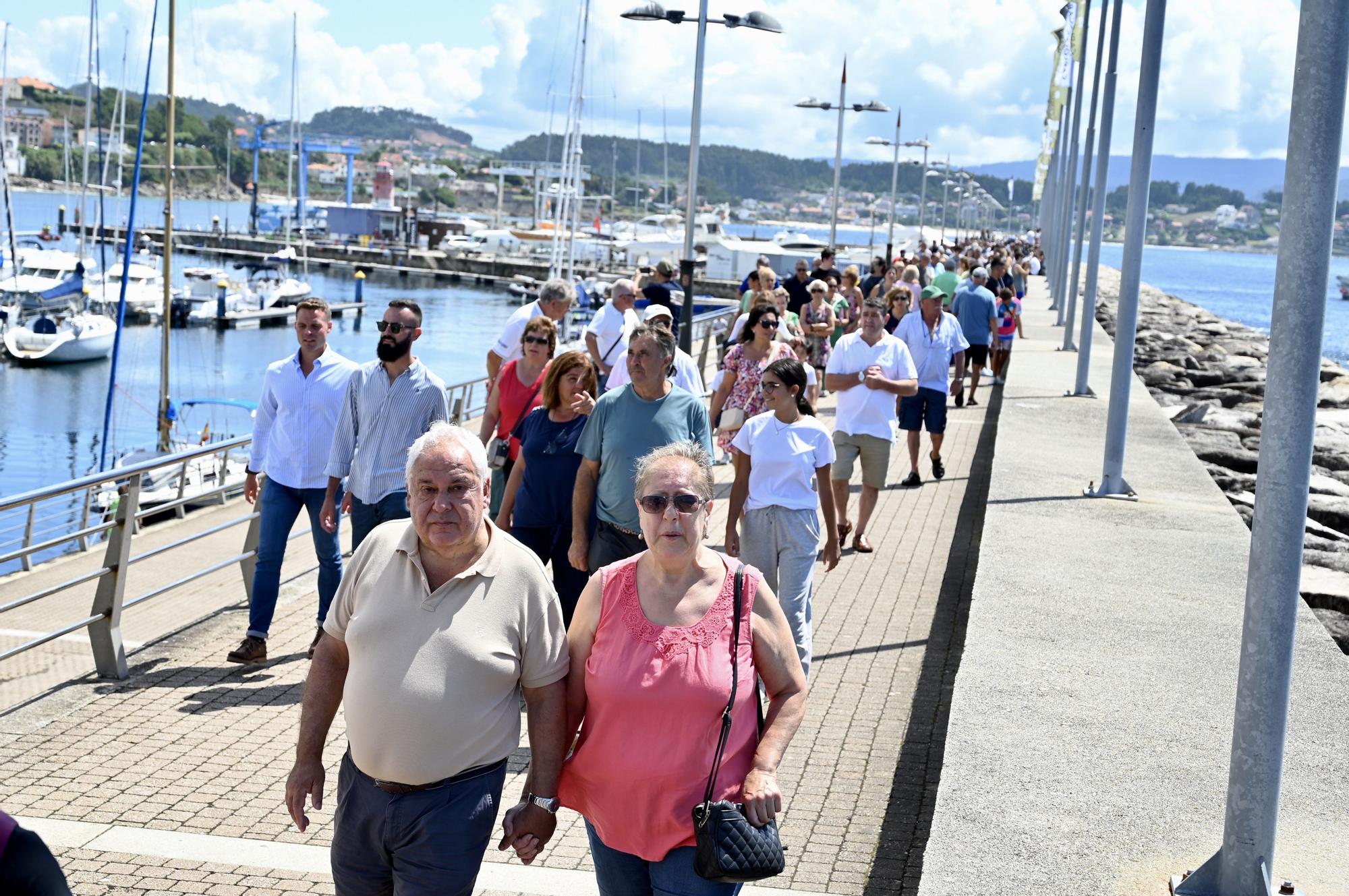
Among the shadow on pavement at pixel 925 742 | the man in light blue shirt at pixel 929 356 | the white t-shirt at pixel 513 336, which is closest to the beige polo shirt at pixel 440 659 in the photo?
the shadow on pavement at pixel 925 742

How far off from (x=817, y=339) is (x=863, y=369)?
6.76m

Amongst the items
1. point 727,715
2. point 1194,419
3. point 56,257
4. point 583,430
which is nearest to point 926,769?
point 583,430

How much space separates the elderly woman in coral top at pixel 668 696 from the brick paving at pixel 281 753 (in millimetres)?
1768

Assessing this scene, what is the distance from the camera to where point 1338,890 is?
4.33m

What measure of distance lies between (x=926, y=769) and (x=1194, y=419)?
15232 mm

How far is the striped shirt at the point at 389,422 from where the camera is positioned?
7215 millimetres

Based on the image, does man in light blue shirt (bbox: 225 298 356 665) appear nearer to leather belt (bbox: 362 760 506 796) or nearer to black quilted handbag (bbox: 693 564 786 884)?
leather belt (bbox: 362 760 506 796)

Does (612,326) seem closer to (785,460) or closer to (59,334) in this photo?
(785,460)

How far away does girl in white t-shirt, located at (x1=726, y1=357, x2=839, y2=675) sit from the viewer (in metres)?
7.06

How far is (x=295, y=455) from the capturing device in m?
7.76

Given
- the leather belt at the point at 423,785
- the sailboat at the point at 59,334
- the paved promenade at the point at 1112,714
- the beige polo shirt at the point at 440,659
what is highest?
the beige polo shirt at the point at 440,659

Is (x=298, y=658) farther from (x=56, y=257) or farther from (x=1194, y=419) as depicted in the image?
(x=56, y=257)

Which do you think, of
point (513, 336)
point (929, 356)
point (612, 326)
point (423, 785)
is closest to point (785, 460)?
point (423, 785)

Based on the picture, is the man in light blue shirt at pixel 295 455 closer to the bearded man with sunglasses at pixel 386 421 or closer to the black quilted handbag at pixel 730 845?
the bearded man with sunglasses at pixel 386 421
